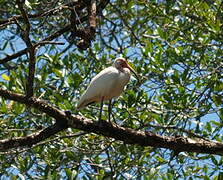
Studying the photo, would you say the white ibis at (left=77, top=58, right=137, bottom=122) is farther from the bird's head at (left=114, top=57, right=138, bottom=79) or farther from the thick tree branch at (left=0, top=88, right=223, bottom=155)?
the thick tree branch at (left=0, top=88, right=223, bottom=155)

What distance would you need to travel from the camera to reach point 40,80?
16.0ft

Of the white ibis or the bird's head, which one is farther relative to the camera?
the bird's head

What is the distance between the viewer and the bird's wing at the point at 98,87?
16.0 feet

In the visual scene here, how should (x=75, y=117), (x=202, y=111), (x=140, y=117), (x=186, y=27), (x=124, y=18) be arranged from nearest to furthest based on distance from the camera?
(x=75, y=117), (x=140, y=117), (x=202, y=111), (x=186, y=27), (x=124, y=18)

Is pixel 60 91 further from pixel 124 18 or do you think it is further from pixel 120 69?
pixel 124 18

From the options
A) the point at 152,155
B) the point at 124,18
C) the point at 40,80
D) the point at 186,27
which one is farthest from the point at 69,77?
the point at 124,18

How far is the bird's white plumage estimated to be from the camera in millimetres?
4953

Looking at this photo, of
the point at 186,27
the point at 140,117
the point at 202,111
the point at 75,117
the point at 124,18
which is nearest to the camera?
the point at 75,117

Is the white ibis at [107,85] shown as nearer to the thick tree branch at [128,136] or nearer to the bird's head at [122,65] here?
the bird's head at [122,65]

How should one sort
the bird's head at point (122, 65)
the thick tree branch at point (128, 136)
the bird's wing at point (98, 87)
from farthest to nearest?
the bird's head at point (122, 65), the bird's wing at point (98, 87), the thick tree branch at point (128, 136)

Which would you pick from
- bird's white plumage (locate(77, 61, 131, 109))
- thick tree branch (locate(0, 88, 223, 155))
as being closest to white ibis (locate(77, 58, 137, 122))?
bird's white plumage (locate(77, 61, 131, 109))

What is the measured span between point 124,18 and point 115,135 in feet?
10.6

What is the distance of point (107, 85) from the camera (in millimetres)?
5016

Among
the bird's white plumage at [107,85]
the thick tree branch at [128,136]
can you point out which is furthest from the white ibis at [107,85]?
the thick tree branch at [128,136]
